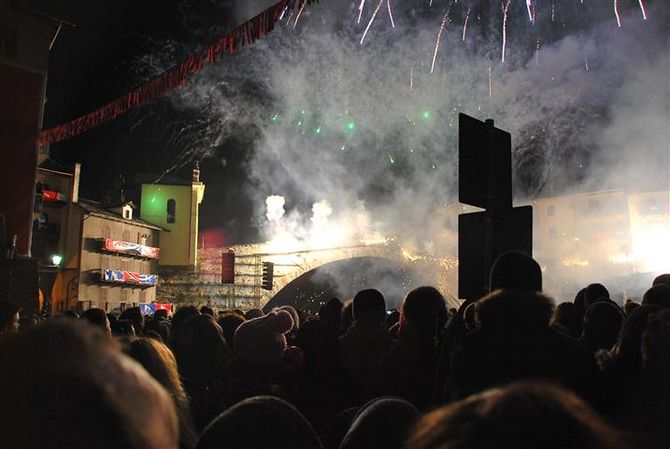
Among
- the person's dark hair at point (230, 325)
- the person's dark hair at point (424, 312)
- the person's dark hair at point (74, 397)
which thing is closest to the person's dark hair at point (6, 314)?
the person's dark hair at point (230, 325)

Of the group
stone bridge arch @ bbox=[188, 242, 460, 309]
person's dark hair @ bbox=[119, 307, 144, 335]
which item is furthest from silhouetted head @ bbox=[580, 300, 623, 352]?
stone bridge arch @ bbox=[188, 242, 460, 309]

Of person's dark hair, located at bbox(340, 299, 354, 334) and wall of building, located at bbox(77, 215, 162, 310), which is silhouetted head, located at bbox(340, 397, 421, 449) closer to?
person's dark hair, located at bbox(340, 299, 354, 334)

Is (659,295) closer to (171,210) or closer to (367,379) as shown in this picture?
(367,379)

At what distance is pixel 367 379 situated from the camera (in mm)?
3861

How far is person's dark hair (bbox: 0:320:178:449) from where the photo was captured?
995mm

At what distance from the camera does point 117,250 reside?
1436 inches

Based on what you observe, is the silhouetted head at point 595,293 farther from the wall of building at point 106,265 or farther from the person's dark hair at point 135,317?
the wall of building at point 106,265

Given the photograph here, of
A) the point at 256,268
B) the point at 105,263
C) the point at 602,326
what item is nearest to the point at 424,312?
the point at 602,326

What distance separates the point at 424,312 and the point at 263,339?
44.3 inches

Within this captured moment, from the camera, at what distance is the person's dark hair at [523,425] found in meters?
0.84

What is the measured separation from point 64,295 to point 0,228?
60.5 feet

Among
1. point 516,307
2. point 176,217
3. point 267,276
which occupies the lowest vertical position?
point 516,307

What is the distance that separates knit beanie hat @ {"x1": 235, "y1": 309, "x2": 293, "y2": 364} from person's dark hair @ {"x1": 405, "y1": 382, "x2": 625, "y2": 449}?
9.00ft

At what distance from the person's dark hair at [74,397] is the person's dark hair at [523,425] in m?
0.53
